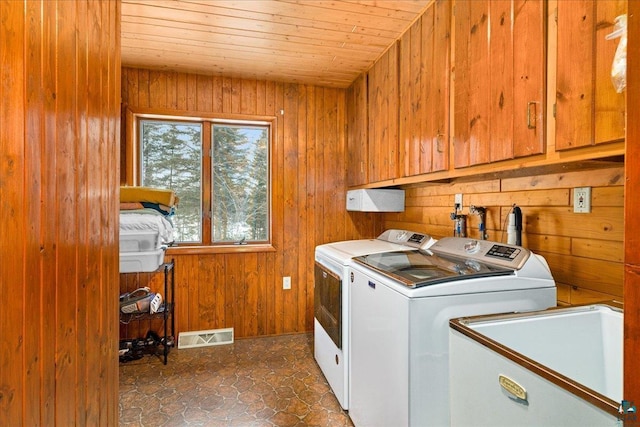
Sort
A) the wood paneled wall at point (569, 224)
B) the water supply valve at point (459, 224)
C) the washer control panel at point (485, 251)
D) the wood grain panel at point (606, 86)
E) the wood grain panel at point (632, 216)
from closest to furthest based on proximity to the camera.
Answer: the wood grain panel at point (632, 216), the wood grain panel at point (606, 86), the wood paneled wall at point (569, 224), the washer control panel at point (485, 251), the water supply valve at point (459, 224)

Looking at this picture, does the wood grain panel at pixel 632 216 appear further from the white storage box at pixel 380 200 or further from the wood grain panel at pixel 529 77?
the white storage box at pixel 380 200

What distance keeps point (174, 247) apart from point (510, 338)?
268 cm

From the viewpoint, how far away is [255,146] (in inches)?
125

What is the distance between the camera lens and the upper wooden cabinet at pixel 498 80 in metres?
1.17

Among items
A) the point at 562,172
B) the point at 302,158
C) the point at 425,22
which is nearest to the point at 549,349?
the point at 562,172

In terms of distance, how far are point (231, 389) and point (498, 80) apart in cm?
239

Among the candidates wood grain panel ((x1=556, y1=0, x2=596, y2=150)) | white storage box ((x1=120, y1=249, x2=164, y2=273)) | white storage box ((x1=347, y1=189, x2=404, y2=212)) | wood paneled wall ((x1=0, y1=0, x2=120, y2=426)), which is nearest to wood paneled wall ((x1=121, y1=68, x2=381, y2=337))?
white storage box ((x1=347, y1=189, x2=404, y2=212))

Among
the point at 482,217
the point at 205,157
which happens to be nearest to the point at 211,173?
the point at 205,157

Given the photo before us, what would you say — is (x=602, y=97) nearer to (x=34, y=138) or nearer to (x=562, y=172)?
A: (x=562, y=172)

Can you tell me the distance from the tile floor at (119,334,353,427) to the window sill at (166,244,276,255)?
0.84m

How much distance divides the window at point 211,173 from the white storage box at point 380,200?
951 mm

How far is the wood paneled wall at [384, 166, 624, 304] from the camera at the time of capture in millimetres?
1265

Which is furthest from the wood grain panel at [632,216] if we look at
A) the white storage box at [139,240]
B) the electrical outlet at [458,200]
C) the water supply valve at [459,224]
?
the white storage box at [139,240]

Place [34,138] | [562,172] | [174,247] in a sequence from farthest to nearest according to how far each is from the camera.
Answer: [174,247], [562,172], [34,138]
